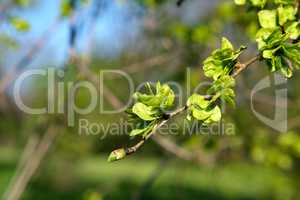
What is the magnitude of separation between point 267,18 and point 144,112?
511mm

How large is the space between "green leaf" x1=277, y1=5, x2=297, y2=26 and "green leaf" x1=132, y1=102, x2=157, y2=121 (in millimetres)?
509

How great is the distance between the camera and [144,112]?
4.91 feet

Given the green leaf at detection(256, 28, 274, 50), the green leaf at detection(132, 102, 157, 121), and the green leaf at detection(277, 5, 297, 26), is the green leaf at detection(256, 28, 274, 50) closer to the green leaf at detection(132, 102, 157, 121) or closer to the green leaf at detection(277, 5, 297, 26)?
the green leaf at detection(277, 5, 297, 26)

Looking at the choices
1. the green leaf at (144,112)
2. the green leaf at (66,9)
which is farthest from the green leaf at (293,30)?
the green leaf at (66,9)

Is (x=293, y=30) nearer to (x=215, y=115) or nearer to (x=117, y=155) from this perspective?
(x=215, y=115)

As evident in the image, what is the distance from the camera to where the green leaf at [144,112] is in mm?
1492

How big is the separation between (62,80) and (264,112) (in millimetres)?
2090

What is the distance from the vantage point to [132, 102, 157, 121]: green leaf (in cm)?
149

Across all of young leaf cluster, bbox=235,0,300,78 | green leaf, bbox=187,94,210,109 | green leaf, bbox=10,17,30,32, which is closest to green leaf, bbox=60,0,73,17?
green leaf, bbox=10,17,30,32

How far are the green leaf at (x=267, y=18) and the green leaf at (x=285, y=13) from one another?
2 centimetres

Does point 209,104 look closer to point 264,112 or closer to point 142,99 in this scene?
point 142,99

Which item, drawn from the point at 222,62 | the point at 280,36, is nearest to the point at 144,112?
the point at 222,62

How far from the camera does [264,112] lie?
5.93 metres

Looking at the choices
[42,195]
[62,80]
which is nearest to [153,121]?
[62,80]
